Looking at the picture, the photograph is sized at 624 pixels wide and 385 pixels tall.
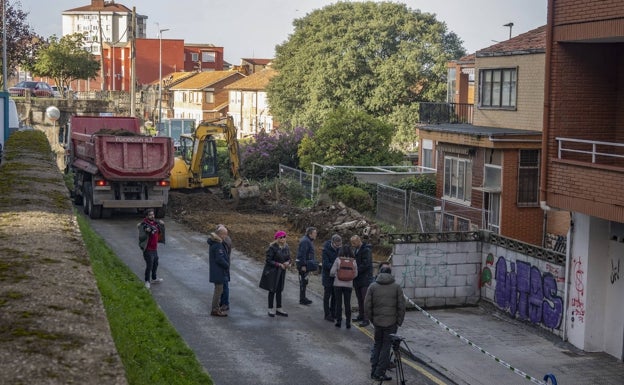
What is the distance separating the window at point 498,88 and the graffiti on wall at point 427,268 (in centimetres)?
999

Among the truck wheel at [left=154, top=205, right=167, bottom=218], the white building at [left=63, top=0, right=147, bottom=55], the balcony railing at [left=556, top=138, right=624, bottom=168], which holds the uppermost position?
the white building at [left=63, top=0, right=147, bottom=55]

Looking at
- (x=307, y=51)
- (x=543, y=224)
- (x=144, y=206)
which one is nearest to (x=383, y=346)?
(x=543, y=224)

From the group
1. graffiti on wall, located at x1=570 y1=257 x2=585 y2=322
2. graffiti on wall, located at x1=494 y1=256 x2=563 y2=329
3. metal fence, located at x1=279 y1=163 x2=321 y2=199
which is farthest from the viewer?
metal fence, located at x1=279 y1=163 x2=321 y2=199

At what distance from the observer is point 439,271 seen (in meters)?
19.7

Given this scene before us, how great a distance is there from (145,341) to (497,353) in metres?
6.41

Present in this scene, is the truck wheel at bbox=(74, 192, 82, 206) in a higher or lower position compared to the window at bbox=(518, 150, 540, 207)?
lower

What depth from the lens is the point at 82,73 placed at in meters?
81.4

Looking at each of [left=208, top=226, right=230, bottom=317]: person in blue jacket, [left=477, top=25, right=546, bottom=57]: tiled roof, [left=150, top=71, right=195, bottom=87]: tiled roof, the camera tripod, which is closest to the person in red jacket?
[left=208, top=226, right=230, bottom=317]: person in blue jacket

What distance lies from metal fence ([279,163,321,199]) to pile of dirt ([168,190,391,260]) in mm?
1074

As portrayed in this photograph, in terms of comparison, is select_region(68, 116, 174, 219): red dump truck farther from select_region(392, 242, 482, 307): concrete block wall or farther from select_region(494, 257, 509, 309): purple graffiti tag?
select_region(494, 257, 509, 309): purple graffiti tag

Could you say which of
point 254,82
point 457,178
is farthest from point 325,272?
point 254,82

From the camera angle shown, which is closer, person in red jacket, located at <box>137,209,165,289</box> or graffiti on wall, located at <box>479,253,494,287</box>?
graffiti on wall, located at <box>479,253,494,287</box>

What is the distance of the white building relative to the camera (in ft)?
486

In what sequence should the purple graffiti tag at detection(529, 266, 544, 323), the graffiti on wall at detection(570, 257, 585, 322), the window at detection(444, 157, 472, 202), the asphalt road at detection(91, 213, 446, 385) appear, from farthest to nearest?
the window at detection(444, 157, 472, 202)
the purple graffiti tag at detection(529, 266, 544, 323)
the graffiti on wall at detection(570, 257, 585, 322)
the asphalt road at detection(91, 213, 446, 385)
